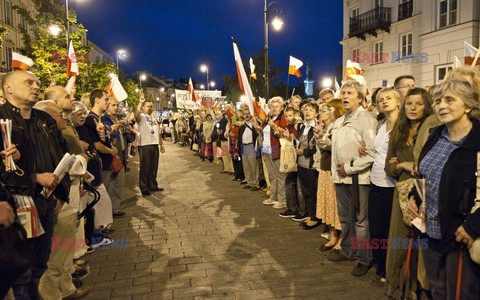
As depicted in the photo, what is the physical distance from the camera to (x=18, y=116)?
325 cm

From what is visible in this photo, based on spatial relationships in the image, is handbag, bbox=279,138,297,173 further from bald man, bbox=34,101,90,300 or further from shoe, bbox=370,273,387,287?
bald man, bbox=34,101,90,300

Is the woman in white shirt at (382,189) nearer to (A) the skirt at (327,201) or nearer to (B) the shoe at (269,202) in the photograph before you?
(A) the skirt at (327,201)

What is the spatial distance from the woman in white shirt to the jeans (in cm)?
26

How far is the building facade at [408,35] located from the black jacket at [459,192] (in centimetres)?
1624

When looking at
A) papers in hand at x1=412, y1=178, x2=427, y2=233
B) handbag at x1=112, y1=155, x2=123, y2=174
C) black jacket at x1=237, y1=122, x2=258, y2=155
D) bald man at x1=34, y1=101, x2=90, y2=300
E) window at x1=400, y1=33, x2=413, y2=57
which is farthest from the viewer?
window at x1=400, y1=33, x2=413, y2=57

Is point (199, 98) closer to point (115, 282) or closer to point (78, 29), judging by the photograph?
point (78, 29)

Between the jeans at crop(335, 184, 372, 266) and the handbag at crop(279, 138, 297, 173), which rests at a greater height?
the handbag at crop(279, 138, 297, 173)

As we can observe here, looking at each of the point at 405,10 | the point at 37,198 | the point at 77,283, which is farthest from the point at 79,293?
the point at 405,10

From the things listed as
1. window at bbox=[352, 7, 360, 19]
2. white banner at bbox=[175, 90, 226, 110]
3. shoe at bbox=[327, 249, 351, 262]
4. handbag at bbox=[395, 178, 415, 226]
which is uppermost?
window at bbox=[352, 7, 360, 19]

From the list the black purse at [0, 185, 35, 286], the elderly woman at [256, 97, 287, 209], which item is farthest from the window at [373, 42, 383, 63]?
the black purse at [0, 185, 35, 286]

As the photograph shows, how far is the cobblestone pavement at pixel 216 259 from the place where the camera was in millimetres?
4328

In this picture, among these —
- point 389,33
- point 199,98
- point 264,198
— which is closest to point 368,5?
point 389,33

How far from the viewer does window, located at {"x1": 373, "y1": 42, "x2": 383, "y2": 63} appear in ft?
81.9

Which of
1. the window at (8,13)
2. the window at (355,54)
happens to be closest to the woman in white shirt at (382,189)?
the window at (355,54)
